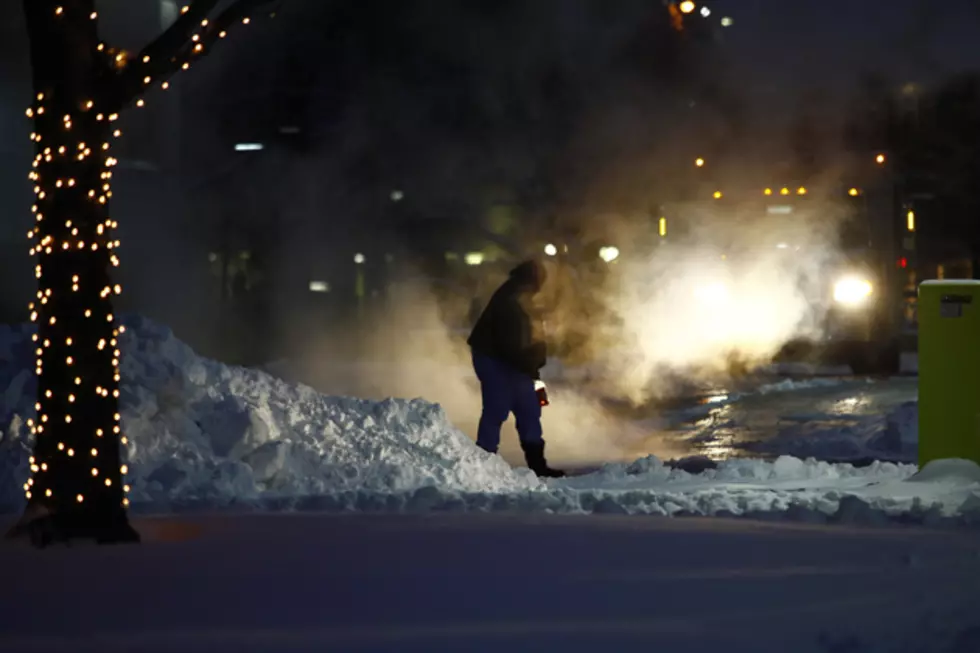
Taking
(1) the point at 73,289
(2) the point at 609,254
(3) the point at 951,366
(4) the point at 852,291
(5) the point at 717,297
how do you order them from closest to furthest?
1. (1) the point at 73,289
2. (3) the point at 951,366
3. (4) the point at 852,291
4. (5) the point at 717,297
5. (2) the point at 609,254

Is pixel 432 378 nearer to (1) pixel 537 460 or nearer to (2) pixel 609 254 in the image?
(2) pixel 609 254

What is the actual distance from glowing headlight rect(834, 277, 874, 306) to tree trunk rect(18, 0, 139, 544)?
1516cm

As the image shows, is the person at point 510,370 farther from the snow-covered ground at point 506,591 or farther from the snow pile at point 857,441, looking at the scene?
the snow-covered ground at point 506,591

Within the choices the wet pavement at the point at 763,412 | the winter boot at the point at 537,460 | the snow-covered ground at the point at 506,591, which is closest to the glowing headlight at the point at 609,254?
the wet pavement at the point at 763,412

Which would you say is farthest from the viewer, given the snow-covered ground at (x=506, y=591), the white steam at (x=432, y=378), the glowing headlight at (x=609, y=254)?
the glowing headlight at (x=609, y=254)

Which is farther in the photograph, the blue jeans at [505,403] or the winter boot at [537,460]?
the blue jeans at [505,403]

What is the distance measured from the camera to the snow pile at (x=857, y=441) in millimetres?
11227

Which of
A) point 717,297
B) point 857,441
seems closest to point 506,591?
point 857,441

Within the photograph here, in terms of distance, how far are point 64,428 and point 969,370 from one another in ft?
16.0

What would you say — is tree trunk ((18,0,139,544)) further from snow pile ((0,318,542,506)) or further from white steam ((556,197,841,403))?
white steam ((556,197,841,403))

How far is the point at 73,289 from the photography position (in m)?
6.04

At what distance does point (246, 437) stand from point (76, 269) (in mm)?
2230

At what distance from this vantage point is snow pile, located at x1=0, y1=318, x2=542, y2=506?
7.63 m

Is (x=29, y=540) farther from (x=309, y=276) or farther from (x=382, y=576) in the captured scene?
(x=309, y=276)
